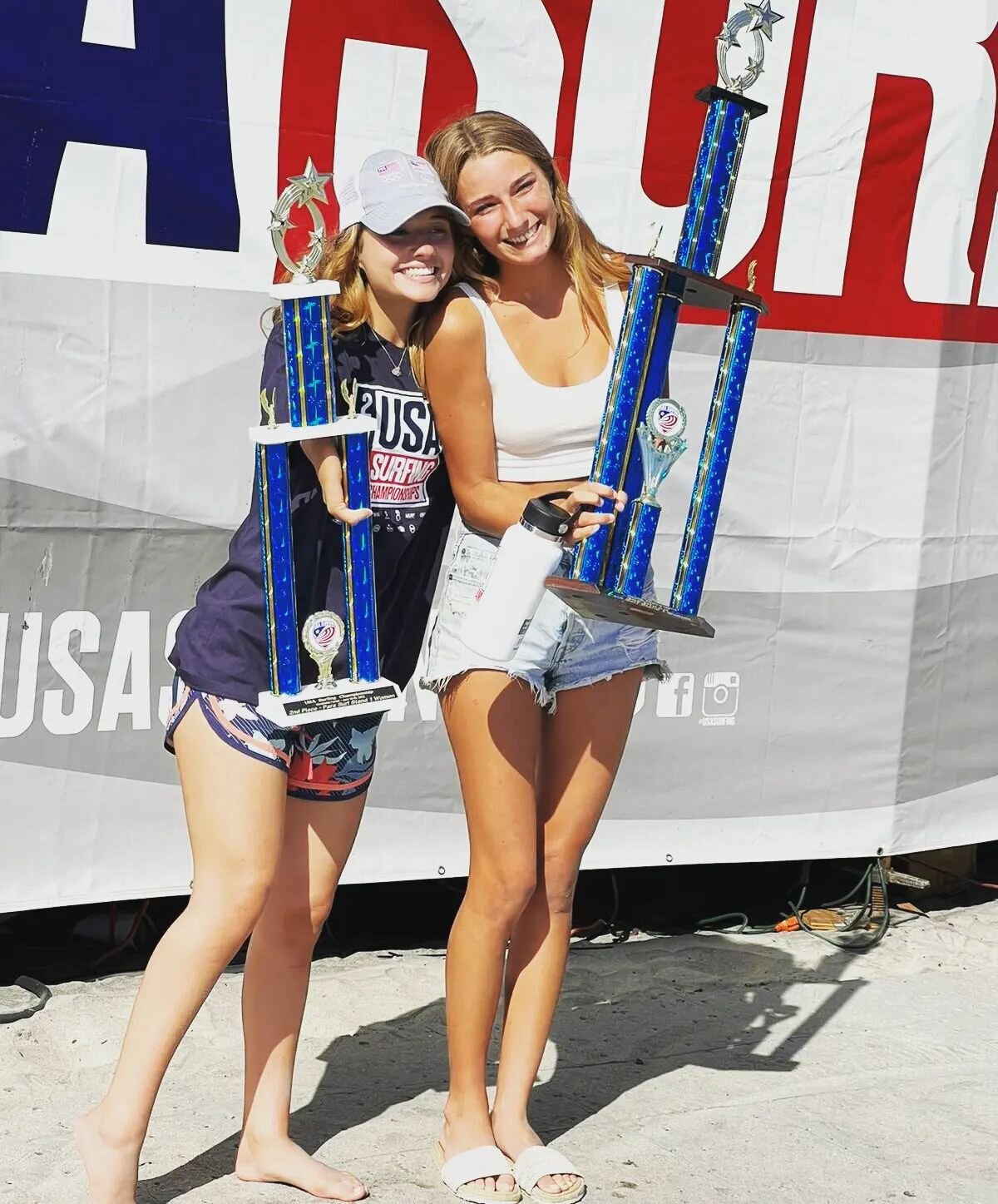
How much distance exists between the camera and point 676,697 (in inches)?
152

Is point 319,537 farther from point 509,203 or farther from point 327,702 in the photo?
point 509,203

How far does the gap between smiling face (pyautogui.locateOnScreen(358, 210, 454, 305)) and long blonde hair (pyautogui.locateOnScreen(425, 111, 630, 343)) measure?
137mm

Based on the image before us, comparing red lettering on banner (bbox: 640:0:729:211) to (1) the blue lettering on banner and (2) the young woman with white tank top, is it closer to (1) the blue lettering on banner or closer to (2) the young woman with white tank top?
(1) the blue lettering on banner

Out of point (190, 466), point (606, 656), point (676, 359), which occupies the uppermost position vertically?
point (676, 359)

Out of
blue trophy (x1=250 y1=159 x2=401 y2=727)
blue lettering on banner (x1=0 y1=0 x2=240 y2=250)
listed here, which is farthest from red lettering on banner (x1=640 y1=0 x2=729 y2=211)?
blue trophy (x1=250 y1=159 x2=401 y2=727)

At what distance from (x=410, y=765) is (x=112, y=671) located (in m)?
0.74

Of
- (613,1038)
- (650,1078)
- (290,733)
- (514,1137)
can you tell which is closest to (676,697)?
(613,1038)

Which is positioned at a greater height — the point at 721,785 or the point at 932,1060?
the point at 721,785

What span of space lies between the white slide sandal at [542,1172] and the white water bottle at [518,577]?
0.84m

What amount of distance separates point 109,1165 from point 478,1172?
59 cm

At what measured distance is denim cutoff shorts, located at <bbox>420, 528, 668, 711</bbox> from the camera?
2418mm

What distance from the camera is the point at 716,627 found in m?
3.86

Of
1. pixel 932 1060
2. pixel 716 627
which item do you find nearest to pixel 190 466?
pixel 716 627

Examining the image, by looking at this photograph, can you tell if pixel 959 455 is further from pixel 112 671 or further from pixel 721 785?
pixel 112 671
